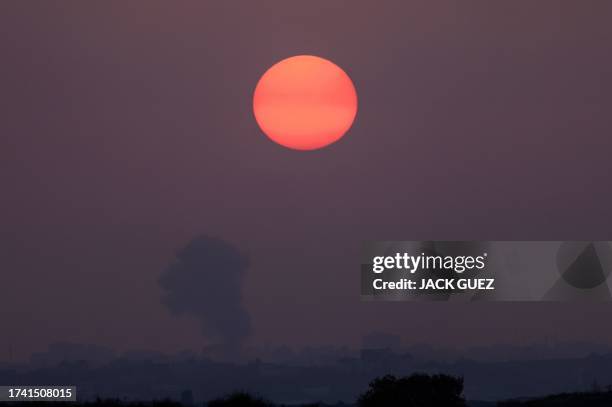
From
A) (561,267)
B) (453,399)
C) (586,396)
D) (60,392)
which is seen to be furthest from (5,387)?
(586,396)

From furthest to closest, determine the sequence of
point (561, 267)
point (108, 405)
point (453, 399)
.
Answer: point (453, 399)
point (108, 405)
point (561, 267)

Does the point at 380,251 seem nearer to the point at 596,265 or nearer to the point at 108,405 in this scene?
the point at 596,265

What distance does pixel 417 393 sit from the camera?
4451 inches

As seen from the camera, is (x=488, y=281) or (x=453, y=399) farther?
(x=453, y=399)

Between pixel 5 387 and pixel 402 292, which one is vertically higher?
pixel 402 292

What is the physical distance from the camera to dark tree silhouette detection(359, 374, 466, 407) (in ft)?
365

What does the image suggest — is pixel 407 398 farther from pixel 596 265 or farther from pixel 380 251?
pixel 380 251

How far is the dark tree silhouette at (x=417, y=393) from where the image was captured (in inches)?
4385

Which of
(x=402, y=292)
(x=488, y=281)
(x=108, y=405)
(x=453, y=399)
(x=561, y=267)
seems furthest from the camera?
(x=453, y=399)

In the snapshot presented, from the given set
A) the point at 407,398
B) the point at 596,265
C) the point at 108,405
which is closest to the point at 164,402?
the point at 108,405

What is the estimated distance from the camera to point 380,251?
267 ft

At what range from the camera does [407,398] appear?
11244 cm

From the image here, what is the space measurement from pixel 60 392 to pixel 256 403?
27141 millimetres

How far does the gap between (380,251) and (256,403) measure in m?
25.7
